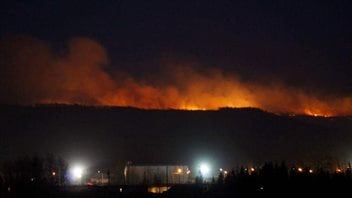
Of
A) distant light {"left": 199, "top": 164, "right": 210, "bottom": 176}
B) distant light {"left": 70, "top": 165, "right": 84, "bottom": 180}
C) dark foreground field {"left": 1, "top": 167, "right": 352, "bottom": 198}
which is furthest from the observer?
distant light {"left": 199, "top": 164, "right": 210, "bottom": 176}

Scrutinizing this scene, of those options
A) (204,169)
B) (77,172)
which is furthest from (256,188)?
(77,172)

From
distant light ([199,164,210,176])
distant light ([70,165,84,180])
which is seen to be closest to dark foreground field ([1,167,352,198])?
distant light ([70,165,84,180])

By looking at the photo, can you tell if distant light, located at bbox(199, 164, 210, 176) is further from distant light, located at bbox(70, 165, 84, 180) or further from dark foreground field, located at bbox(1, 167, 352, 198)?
dark foreground field, located at bbox(1, 167, 352, 198)

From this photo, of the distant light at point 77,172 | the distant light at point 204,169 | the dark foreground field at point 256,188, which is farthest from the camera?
the distant light at point 204,169

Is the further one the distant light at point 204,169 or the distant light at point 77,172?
the distant light at point 204,169

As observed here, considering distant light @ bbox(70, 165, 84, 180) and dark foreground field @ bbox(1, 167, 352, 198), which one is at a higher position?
distant light @ bbox(70, 165, 84, 180)

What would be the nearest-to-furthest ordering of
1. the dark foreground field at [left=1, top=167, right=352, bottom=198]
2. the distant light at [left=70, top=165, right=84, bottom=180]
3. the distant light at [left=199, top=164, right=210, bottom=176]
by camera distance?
1. the dark foreground field at [left=1, top=167, right=352, bottom=198]
2. the distant light at [left=70, top=165, right=84, bottom=180]
3. the distant light at [left=199, top=164, right=210, bottom=176]

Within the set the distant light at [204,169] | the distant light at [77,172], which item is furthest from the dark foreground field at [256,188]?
the distant light at [204,169]

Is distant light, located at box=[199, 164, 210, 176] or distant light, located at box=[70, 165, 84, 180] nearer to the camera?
distant light, located at box=[70, 165, 84, 180]

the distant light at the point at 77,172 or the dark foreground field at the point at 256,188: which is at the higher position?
the distant light at the point at 77,172

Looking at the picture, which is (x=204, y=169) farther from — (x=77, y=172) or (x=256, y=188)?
(x=256, y=188)

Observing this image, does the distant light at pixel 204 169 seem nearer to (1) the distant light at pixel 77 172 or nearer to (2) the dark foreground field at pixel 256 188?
(1) the distant light at pixel 77 172

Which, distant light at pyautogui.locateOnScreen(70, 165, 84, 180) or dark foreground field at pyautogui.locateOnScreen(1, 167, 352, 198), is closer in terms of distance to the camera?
dark foreground field at pyautogui.locateOnScreen(1, 167, 352, 198)

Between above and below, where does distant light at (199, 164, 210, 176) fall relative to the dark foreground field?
above
